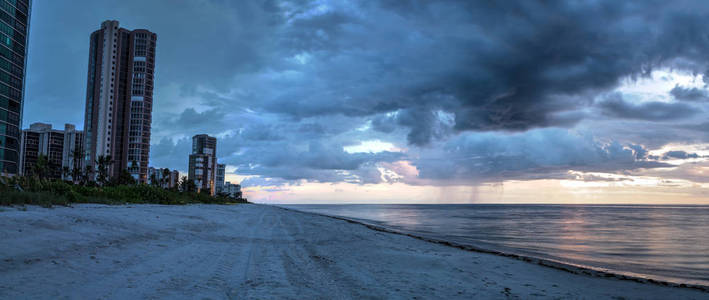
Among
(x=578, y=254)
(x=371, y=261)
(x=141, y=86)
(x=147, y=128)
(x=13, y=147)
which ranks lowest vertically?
(x=578, y=254)

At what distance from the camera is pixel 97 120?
139 metres

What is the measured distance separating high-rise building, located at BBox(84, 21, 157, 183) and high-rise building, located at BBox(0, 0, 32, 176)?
44265 mm

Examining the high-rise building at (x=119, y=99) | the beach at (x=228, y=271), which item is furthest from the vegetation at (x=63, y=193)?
the high-rise building at (x=119, y=99)

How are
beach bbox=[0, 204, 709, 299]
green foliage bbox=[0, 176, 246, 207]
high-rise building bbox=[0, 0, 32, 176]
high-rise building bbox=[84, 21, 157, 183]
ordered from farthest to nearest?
high-rise building bbox=[84, 21, 157, 183] < high-rise building bbox=[0, 0, 32, 176] < green foliage bbox=[0, 176, 246, 207] < beach bbox=[0, 204, 709, 299]

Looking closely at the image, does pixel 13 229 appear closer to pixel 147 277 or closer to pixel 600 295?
pixel 147 277

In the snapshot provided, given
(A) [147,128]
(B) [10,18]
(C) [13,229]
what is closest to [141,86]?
(A) [147,128]

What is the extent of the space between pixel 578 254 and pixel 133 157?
159106 mm

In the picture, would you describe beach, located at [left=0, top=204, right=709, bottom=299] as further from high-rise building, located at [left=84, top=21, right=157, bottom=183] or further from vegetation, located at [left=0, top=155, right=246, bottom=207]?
high-rise building, located at [left=84, top=21, right=157, bottom=183]

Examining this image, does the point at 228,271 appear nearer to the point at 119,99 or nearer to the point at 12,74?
the point at 12,74

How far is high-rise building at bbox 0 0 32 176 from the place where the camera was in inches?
3477

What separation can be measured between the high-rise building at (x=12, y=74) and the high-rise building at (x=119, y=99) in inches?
1743

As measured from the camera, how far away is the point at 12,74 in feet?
300

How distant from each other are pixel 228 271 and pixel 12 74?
400 ft

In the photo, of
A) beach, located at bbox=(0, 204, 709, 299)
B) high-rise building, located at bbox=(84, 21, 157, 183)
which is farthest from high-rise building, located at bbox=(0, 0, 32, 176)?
beach, located at bbox=(0, 204, 709, 299)
